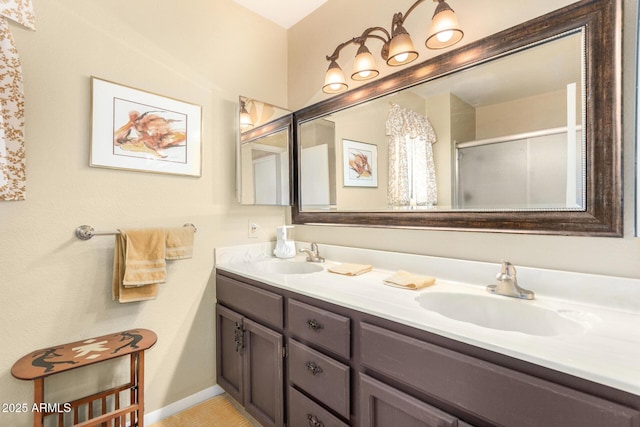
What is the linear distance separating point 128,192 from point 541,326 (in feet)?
6.48

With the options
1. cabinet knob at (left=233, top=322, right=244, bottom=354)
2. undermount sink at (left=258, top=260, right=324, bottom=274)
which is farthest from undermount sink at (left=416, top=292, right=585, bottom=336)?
cabinet knob at (left=233, top=322, right=244, bottom=354)

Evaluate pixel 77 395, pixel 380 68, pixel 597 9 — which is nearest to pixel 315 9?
pixel 380 68

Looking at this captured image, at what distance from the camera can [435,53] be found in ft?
4.75

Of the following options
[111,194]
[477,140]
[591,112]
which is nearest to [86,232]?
[111,194]

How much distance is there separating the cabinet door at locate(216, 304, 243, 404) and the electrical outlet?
513 millimetres

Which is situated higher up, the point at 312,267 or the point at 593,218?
the point at 593,218

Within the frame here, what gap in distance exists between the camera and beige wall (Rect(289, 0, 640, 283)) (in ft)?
3.23

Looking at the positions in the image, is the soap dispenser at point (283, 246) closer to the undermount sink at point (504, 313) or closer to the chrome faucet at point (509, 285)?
the undermount sink at point (504, 313)

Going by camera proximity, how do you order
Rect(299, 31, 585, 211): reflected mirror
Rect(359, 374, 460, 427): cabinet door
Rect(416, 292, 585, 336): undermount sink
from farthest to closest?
1. Rect(299, 31, 585, 211): reflected mirror
2. Rect(416, 292, 585, 336): undermount sink
3. Rect(359, 374, 460, 427): cabinet door

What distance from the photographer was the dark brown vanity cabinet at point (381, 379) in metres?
0.66

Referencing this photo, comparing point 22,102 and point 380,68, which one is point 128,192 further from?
point 380,68

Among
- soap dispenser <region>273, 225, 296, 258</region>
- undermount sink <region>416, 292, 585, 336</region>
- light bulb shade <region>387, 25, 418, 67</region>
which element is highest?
light bulb shade <region>387, 25, 418, 67</region>

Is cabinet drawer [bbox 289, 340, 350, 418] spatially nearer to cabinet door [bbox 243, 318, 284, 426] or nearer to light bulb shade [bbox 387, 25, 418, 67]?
cabinet door [bbox 243, 318, 284, 426]

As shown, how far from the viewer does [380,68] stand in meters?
1.69
